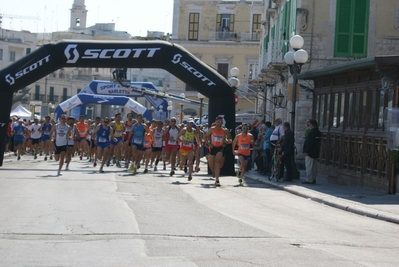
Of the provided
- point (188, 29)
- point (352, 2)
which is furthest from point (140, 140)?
point (188, 29)

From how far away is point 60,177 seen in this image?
71.0 ft

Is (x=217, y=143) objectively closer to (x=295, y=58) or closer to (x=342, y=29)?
(x=295, y=58)

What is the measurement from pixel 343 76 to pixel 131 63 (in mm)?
6652

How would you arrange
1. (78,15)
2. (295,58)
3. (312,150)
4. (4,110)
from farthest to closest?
(78,15) < (4,110) < (295,58) < (312,150)

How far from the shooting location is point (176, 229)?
37.1ft

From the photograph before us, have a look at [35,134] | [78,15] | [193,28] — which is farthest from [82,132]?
[78,15]

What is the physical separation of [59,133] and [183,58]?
4.55 metres

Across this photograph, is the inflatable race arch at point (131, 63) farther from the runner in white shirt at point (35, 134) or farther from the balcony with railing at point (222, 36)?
the balcony with railing at point (222, 36)

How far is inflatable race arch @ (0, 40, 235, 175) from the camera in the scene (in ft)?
82.4

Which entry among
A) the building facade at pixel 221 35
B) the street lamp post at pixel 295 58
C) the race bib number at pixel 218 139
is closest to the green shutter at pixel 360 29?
the street lamp post at pixel 295 58

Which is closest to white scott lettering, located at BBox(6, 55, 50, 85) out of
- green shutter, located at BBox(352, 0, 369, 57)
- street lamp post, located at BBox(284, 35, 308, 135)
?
street lamp post, located at BBox(284, 35, 308, 135)

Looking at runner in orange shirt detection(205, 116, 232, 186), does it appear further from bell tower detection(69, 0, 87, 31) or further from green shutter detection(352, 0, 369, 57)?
bell tower detection(69, 0, 87, 31)

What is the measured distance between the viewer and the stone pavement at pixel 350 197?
1527cm

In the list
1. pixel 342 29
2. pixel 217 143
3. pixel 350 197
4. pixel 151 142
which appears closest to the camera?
pixel 350 197
